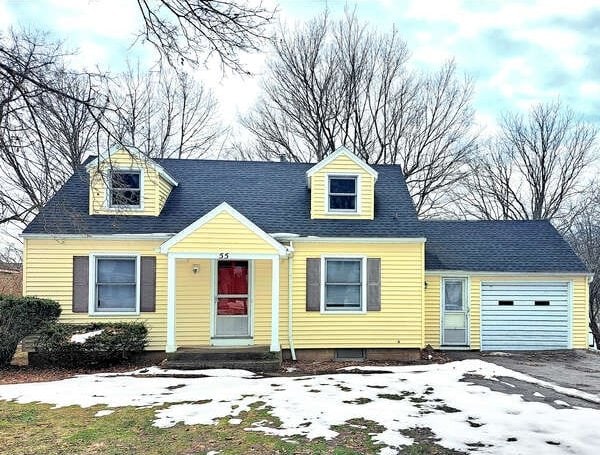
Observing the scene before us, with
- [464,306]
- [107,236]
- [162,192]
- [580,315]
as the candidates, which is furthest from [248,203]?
[580,315]

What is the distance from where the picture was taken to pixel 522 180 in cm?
2667

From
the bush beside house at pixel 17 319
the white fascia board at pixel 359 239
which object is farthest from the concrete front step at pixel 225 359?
the bush beside house at pixel 17 319

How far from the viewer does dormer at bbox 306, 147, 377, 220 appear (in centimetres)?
1271

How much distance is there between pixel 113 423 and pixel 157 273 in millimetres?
5724

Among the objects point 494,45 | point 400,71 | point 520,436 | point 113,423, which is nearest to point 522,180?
point 400,71

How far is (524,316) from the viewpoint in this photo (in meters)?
13.9

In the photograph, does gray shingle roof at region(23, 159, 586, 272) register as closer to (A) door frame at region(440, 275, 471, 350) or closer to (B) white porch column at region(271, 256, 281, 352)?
(A) door frame at region(440, 275, 471, 350)

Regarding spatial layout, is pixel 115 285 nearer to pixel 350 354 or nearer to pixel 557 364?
pixel 350 354

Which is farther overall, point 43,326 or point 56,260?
point 56,260

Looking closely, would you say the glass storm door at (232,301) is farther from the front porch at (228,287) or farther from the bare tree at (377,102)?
the bare tree at (377,102)

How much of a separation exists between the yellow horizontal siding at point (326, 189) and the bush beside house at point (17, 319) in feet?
22.1

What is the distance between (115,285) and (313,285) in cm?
480

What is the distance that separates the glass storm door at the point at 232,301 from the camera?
1205cm

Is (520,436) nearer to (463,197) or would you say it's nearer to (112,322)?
(112,322)
